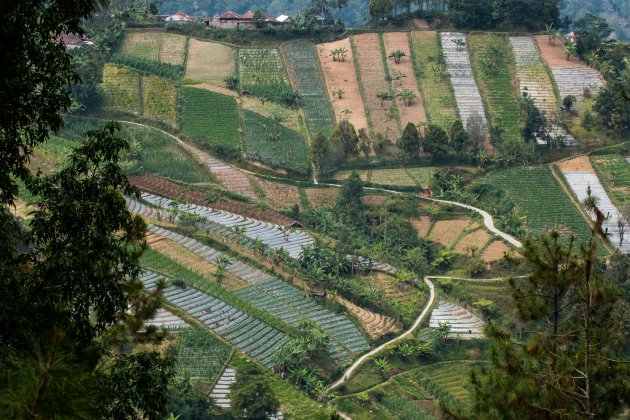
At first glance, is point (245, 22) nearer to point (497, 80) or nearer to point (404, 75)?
point (404, 75)

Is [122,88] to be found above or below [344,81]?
above

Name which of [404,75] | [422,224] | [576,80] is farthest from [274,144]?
[576,80]

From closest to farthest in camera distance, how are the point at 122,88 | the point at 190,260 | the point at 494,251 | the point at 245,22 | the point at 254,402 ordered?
1. the point at 254,402
2. the point at 190,260
3. the point at 494,251
4. the point at 122,88
5. the point at 245,22

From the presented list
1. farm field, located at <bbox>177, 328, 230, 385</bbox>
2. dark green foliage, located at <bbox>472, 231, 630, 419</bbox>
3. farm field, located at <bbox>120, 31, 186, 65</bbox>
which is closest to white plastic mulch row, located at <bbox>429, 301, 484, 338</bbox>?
farm field, located at <bbox>177, 328, 230, 385</bbox>

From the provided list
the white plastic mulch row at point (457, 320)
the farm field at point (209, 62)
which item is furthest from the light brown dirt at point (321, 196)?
the farm field at point (209, 62)

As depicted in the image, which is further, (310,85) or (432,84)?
(432,84)

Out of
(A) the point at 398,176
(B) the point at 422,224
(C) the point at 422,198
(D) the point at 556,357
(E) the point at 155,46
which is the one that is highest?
(D) the point at 556,357
